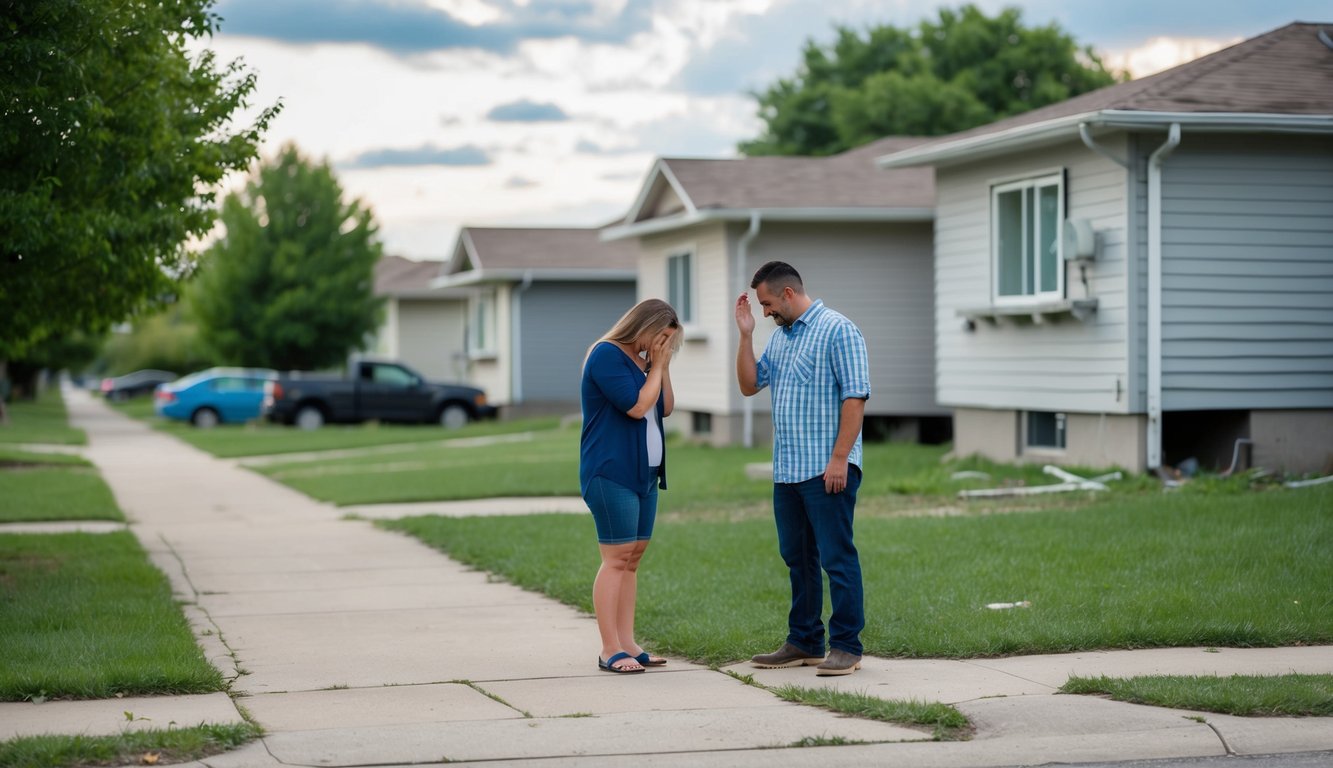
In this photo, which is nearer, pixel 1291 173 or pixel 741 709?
pixel 741 709

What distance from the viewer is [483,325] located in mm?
37625

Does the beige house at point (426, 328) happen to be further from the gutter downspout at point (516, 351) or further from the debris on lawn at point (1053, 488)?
the debris on lawn at point (1053, 488)

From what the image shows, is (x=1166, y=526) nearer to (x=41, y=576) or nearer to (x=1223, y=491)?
(x=1223, y=491)

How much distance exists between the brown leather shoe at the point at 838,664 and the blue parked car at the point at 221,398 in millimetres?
32036

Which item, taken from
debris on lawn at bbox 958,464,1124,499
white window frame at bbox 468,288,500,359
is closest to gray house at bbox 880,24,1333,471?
debris on lawn at bbox 958,464,1124,499

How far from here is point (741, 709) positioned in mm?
6445

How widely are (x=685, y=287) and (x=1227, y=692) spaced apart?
61.0 ft

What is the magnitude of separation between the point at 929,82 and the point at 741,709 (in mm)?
38257

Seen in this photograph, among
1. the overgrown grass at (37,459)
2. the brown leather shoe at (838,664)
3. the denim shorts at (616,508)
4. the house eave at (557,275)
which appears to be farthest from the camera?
the house eave at (557,275)

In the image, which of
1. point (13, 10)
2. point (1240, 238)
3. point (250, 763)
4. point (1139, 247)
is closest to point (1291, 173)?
point (1240, 238)

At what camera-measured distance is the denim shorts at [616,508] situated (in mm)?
7238

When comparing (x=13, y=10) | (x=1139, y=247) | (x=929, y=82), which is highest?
(x=929, y=82)

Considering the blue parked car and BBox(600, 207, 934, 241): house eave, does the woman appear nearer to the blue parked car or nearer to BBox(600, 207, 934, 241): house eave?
BBox(600, 207, 934, 241): house eave

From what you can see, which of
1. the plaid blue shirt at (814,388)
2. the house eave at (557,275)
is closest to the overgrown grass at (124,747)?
the plaid blue shirt at (814,388)
